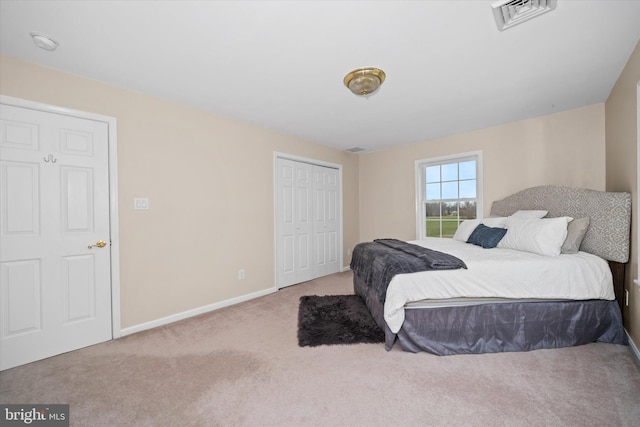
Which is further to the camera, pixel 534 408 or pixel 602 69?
pixel 602 69

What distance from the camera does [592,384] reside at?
5.82 feet

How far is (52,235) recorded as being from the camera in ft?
7.40

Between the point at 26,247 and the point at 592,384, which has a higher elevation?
the point at 26,247

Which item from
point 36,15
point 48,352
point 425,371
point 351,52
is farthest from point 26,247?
point 425,371

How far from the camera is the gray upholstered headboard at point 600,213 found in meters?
2.33

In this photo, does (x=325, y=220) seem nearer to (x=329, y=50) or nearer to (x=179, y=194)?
(x=179, y=194)

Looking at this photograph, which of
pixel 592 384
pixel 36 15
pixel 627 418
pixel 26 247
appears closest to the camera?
pixel 627 418

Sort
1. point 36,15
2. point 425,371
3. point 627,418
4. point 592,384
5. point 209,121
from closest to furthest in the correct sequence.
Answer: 1. point 627,418
2. point 36,15
3. point 592,384
4. point 425,371
5. point 209,121

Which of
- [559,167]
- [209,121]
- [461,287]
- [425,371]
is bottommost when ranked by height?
[425,371]

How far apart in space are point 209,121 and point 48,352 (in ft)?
8.79

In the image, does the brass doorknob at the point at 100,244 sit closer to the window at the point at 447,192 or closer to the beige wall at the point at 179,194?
the beige wall at the point at 179,194

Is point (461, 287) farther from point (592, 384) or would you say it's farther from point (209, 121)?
point (209, 121)

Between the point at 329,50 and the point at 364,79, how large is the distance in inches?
16.3

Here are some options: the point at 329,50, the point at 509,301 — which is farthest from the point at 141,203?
the point at 509,301
